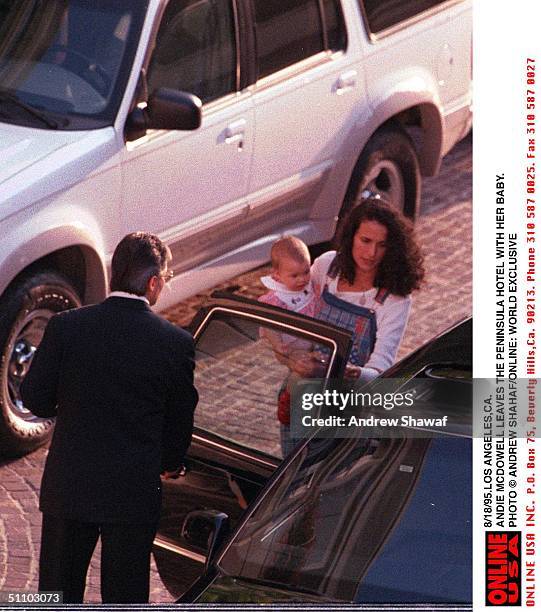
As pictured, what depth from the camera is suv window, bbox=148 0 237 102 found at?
6.40 meters

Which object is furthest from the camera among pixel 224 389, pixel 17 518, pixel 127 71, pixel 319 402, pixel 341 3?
pixel 341 3

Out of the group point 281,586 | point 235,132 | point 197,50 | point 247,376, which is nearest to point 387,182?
point 235,132

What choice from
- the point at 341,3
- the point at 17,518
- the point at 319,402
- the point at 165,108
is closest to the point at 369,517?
the point at 319,402

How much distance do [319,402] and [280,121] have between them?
8.06ft

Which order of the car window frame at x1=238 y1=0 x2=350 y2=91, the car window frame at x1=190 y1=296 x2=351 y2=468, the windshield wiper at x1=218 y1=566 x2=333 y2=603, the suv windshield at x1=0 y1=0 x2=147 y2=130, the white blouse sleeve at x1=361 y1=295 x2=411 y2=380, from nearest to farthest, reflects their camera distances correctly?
the windshield wiper at x1=218 y1=566 x2=333 y2=603, the car window frame at x1=190 y1=296 x2=351 y2=468, the white blouse sleeve at x1=361 y1=295 x2=411 y2=380, the suv windshield at x1=0 y1=0 x2=147 y2=130, the car window frame at x1=238 y1=0 x2=350 y2=91

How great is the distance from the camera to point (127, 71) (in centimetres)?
623

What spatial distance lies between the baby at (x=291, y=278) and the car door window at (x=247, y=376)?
0.16 meters

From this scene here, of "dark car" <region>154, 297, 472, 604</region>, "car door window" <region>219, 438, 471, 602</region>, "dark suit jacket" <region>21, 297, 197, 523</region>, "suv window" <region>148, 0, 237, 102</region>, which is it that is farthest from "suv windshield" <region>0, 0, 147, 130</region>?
"car door window" <region>219, 438, 471, 602</region>

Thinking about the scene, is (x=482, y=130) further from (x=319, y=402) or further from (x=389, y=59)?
(x=389, y=59)

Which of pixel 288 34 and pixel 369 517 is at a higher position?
pixel 288 34

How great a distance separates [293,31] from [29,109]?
4.63ft

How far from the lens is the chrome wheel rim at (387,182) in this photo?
752cm

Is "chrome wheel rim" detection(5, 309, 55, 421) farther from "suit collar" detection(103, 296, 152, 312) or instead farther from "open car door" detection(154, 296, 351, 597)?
"suit collar" detection(103, 296, 152, 312)

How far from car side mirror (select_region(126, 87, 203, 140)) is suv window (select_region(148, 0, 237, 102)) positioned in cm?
27
